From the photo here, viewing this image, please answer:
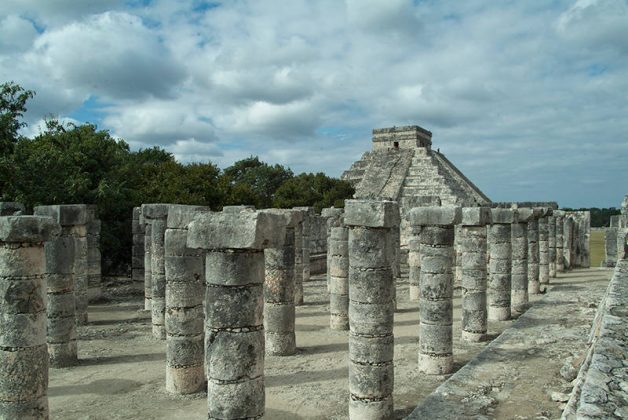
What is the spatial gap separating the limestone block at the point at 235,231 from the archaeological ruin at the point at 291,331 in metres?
0.02

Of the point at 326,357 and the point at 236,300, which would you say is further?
the point at 326,357

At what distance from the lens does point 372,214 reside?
779cm

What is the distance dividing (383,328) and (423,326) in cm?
239

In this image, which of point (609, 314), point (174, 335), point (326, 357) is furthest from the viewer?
point (326, 357)

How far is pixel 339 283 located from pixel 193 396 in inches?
228

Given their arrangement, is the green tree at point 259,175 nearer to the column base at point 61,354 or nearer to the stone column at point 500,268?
the stone column at point 500,268

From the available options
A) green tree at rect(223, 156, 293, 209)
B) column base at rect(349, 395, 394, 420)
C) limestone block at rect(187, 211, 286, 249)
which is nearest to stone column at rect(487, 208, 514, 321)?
column base at rect(349, 395, 394, 420)

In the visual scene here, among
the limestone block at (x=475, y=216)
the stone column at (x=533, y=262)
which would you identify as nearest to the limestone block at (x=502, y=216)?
the limestone block at (x=475, y=216)

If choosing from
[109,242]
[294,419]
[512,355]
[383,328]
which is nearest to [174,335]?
[294,419]

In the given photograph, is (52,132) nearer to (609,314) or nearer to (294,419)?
(294,419)

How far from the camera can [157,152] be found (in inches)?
1337

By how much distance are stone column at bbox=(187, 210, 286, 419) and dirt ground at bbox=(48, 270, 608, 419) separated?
2.59 meters

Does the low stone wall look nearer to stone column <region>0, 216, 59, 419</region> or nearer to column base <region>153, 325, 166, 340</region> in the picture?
stone column <region>0, 216, 59, 419</region>

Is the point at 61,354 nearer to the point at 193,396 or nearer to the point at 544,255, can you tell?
the point at 193,396
